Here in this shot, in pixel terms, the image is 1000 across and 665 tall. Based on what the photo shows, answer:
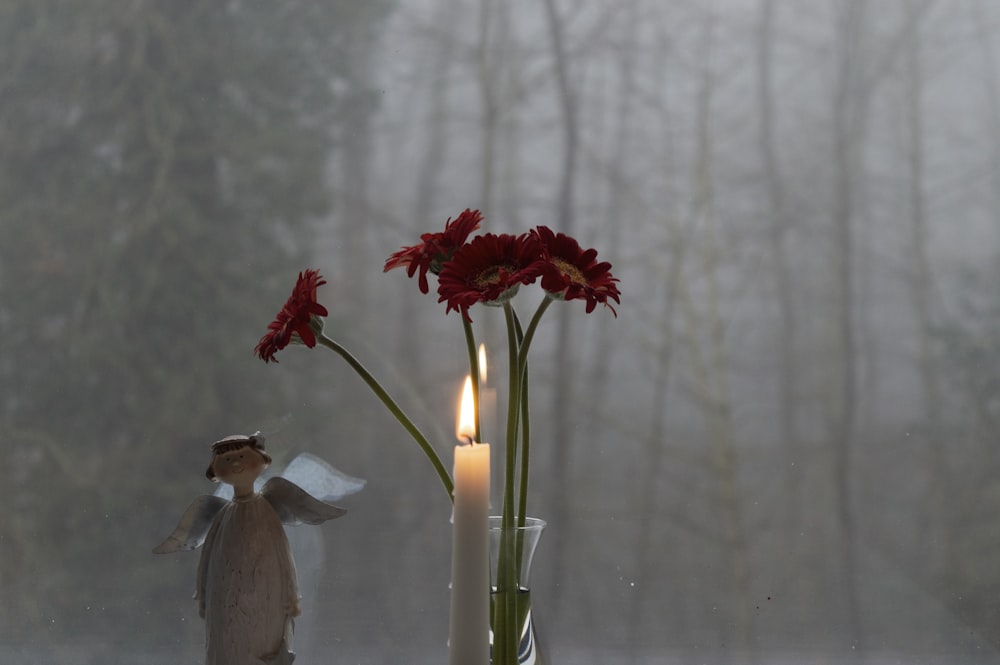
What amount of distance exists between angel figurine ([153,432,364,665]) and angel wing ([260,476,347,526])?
1 cm

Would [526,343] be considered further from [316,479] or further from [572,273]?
[316,479]

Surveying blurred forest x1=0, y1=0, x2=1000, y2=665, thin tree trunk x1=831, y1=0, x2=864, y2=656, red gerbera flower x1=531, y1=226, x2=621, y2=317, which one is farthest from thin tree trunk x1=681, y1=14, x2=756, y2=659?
red gerbera flower x1=531, y1=226, x2=621, y2=317

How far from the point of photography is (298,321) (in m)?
0.75

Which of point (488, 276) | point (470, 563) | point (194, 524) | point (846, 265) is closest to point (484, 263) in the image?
point (488, 276)

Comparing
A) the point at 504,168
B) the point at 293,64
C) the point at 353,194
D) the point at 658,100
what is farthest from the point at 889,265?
the point at 293,64

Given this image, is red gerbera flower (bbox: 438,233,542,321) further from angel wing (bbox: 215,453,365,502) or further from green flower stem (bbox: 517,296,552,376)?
angel wing (bbox: 215,453,365,502)

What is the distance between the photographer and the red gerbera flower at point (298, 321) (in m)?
0.74

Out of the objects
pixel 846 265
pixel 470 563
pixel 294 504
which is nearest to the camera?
pixel 470 563

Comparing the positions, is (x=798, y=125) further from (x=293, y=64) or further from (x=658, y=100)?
(x=293, y=64)

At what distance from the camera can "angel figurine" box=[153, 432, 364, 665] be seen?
755 millimetres

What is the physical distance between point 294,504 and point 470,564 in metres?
0.20

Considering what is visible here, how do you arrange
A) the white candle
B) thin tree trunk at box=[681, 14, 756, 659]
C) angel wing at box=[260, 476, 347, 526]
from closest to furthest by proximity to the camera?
the white candle < angel wing at box=[260, 476, 347, 526] < thin tree trunk at box=[681, 14, 756, 659]

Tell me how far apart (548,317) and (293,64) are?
419 millimetres

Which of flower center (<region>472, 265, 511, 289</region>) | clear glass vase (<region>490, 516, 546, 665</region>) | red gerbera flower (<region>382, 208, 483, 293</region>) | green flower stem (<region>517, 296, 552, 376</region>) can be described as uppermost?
red gerbera flower (<region>382, 208, 483, 293</region>)
